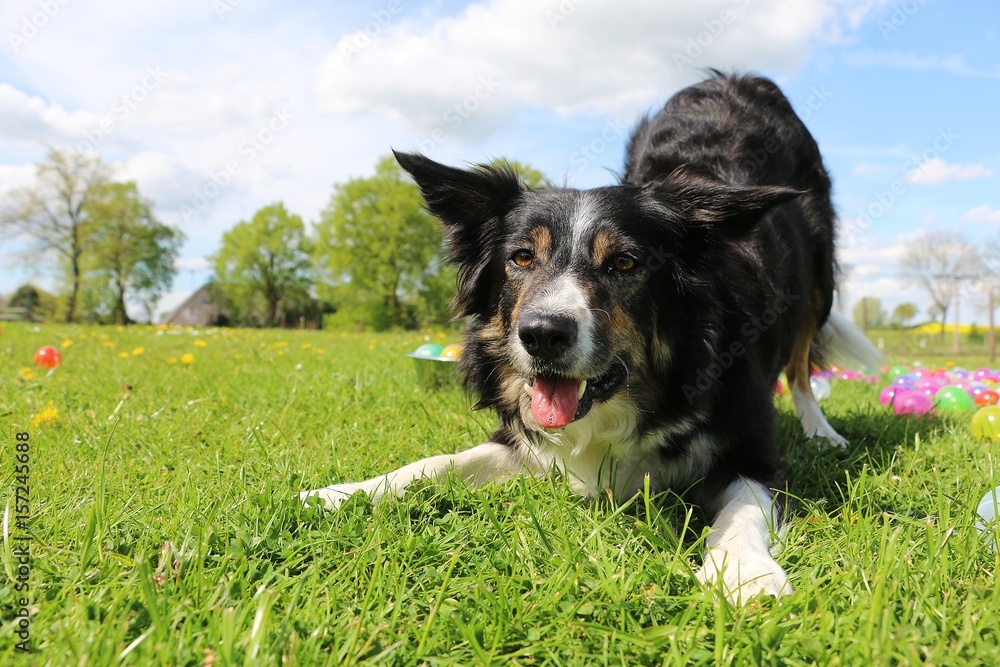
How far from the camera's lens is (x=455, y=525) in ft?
7.75

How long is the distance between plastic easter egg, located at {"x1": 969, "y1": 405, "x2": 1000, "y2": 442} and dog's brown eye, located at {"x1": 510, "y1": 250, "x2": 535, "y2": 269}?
3.04 meters

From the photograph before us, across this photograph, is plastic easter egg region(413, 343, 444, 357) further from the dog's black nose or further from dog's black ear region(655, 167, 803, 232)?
the dog's black nose

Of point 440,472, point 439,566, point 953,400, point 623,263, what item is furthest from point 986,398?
point 439,566

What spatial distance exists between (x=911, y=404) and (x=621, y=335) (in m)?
3.30

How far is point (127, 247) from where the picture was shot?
40594 mm

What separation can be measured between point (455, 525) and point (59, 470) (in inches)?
70.2

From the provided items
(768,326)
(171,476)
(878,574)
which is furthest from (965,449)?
(171,476)

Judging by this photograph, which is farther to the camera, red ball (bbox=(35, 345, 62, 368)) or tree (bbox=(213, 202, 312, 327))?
tree (bbox=(213, 202, 312, 327))

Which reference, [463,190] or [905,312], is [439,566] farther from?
[905,312]

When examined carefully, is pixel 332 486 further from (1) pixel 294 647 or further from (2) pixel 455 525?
(1) pixel 294 647

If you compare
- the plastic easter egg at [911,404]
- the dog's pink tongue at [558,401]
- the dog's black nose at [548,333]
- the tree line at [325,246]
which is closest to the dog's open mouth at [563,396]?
the dog's pink tongue at [558,401]

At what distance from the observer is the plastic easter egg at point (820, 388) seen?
19.5 feet

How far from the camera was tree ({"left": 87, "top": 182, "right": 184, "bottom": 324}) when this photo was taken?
3834 cm

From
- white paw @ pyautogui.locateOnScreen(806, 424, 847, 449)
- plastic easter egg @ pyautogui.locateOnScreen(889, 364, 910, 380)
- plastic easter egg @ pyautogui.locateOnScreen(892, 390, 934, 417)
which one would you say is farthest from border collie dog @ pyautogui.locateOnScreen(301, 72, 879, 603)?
plastic easter egg @ pyautogui.locateOnScreen(889, 364, 910, 380)
